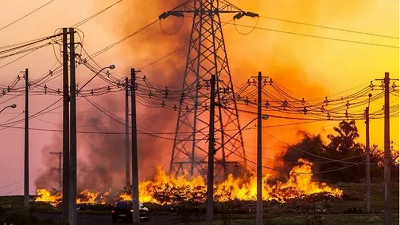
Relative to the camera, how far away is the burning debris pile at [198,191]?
94.6m

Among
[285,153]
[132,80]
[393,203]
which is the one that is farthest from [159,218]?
[285,153]

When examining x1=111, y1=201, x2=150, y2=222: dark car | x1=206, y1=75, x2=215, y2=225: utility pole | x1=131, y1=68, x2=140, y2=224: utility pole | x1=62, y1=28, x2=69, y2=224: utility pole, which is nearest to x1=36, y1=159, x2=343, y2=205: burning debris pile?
x1=111, y1=201, x2=150, y2=222: dark car

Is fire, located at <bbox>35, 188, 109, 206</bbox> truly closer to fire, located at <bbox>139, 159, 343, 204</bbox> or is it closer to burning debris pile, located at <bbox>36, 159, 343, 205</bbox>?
burning debris pile, located at <bbox>36, 159, 343, 205</bbox>

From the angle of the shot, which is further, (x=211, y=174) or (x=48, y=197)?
(x=48, y=197)

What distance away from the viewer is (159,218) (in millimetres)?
76688

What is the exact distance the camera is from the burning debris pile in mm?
94562

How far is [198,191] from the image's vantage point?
95125 millimetres

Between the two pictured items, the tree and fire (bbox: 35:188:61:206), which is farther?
the tree

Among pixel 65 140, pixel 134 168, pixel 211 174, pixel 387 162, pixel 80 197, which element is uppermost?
pixel 65 140

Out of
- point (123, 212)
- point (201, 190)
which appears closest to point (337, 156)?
point (201, 190)

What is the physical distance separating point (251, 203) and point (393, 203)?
18100 mm

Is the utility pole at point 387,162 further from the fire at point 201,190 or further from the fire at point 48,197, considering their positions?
the fire at point 48,197

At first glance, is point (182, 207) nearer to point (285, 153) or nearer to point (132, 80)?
point (132, 80)

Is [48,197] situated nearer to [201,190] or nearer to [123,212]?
[201,190]
